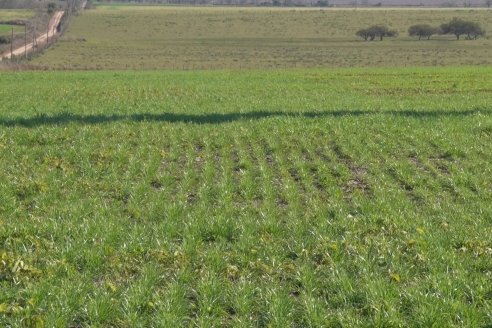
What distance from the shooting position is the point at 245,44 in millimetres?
79312

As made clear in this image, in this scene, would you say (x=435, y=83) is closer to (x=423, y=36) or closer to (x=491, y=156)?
(x=491, y=156)

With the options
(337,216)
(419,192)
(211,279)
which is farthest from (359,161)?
(211,279)

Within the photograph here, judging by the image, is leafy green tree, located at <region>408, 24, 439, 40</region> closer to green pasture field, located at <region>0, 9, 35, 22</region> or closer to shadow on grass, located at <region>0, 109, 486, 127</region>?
green pasture field, located at <region>0, 9, 35, 22</region>

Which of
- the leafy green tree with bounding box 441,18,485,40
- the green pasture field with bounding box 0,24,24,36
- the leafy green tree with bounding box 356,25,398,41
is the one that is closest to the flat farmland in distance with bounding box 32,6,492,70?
the leafy green tree with bounding box 441,18,485,40

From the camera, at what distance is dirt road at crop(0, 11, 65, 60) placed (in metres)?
61.4

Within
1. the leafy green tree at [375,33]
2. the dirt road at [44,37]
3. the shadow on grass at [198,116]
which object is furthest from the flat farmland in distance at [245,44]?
the shadow on grass at [198,116]

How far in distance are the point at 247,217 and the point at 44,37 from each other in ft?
242

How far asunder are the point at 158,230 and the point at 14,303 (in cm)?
233

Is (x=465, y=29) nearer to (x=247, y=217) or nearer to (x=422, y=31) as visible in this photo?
(x=422, y=31)

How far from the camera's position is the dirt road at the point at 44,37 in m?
61.4

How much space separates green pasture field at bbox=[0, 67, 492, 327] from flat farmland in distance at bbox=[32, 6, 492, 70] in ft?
116

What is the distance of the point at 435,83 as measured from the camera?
2942 centimetres

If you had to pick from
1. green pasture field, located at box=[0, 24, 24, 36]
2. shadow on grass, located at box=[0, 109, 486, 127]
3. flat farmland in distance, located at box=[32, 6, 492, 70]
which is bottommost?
flat farmland in distance, located at box=[32, 6, 492, 70]

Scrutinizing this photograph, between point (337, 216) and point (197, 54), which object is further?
point (197, 54)
